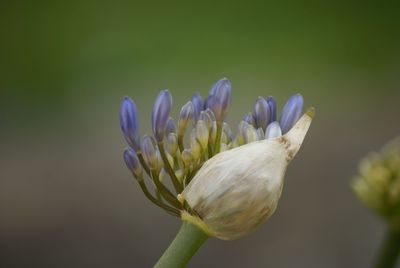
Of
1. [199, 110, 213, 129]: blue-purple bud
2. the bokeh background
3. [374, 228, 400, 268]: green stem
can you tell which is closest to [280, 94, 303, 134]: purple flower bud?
[199, 110, 213, 129]: blue-purple bud

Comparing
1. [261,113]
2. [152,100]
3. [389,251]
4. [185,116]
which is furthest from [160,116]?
[152,100]

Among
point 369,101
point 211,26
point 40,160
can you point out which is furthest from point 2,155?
point 369,101

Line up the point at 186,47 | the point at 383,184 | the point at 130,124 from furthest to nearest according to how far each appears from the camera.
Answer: the point at 186,47, the point at 383,184, the point at 130,124

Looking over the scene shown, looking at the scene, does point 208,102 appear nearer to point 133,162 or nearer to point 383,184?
point 133,162

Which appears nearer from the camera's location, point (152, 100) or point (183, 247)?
point (183, 247)

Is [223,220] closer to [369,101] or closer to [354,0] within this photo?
[369,101]
